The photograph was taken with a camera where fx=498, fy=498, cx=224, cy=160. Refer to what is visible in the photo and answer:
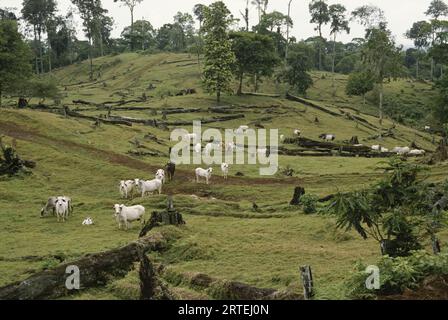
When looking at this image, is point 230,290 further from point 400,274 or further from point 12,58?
point 12,58

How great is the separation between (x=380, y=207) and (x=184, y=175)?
21.3m

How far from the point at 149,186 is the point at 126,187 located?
1.32 meters

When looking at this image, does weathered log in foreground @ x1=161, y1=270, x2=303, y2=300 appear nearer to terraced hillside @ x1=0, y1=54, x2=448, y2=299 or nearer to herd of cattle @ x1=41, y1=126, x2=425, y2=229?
terraced hillside @ x1=0, y1=54, x2=448, y2=299

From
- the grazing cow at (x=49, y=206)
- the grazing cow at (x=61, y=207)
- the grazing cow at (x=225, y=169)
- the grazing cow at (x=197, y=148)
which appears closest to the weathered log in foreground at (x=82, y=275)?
the grazing cow at (x=61, y=207)

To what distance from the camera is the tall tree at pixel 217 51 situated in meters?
66.2

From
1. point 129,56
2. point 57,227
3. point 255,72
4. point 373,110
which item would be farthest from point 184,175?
point 129,56

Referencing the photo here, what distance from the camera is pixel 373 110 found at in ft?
255

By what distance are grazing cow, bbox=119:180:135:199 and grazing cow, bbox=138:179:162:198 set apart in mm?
587

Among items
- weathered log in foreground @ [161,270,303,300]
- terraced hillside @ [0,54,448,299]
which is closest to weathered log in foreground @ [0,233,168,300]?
terraced hillside @ [0,54,448,299]

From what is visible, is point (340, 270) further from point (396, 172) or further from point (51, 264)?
point (51, 264)

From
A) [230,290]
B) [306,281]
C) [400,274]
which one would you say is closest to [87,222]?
[230,290]

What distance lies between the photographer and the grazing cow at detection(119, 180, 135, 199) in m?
28.2

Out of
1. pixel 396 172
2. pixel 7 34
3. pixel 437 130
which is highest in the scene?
pixel 7 34

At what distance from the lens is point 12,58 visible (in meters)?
49.6
